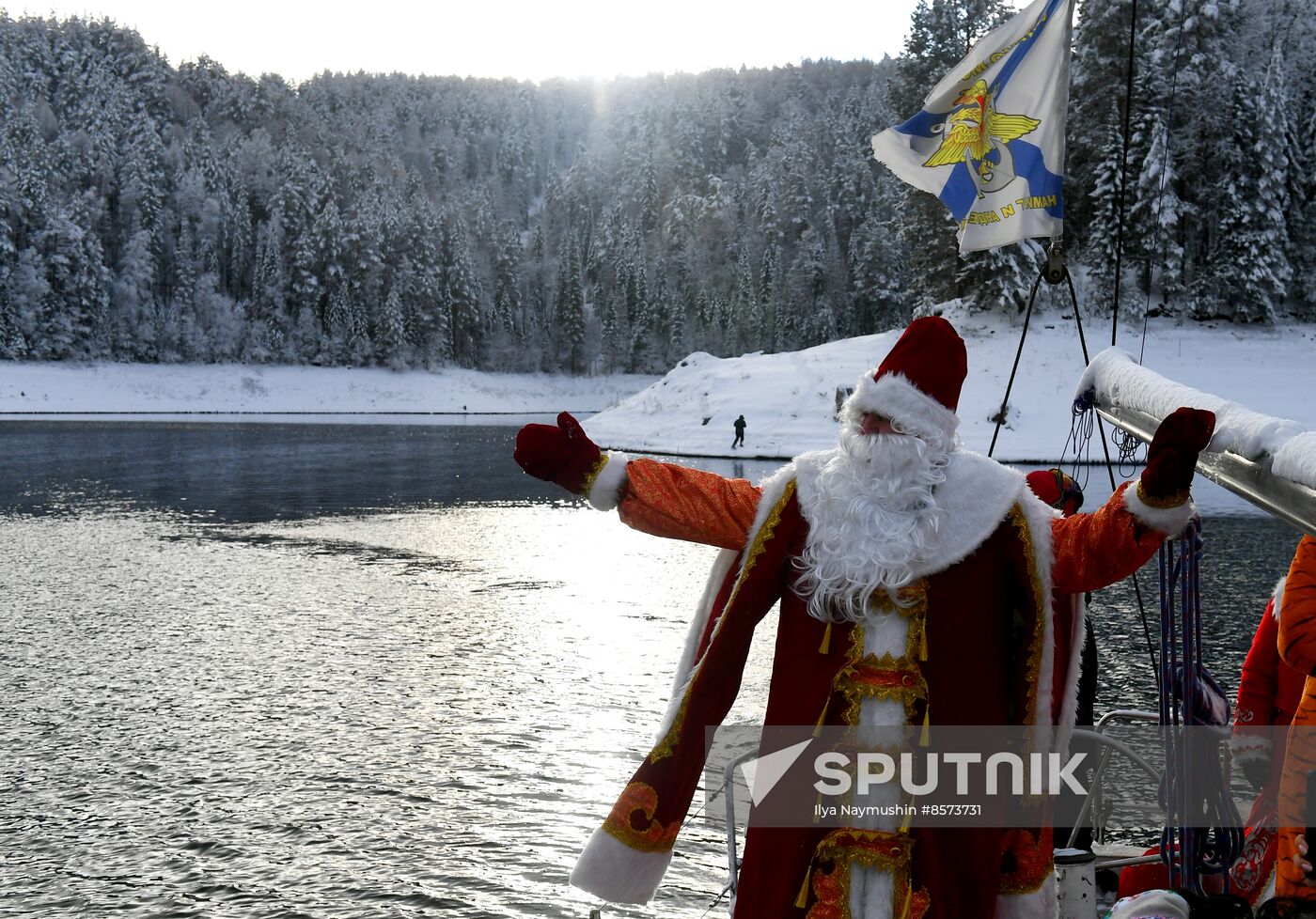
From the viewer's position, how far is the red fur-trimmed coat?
2715 millimetres

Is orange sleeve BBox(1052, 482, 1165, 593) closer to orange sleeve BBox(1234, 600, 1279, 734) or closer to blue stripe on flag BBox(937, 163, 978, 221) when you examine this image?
orange sleeve BBox(1234, 600, 1279, 734)

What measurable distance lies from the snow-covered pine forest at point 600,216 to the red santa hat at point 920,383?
3563cm

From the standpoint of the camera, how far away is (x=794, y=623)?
2932 mm

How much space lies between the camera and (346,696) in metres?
8.72

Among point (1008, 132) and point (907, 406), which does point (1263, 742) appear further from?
point (1008, 132)

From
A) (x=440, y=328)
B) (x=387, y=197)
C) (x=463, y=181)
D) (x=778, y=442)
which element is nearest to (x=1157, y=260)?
(x=778, y=442)

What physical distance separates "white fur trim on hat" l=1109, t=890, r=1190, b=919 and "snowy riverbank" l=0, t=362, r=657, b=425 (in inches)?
2268

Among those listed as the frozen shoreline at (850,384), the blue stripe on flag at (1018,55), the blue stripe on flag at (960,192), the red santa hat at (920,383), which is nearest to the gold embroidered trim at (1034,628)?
the red santa hat at (920,383)

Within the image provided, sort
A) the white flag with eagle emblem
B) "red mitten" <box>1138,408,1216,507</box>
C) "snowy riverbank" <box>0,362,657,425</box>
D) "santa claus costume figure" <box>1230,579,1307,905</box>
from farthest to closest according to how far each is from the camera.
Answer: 1. "snowy riverbank" <box>0,362,657,425</box>
2. the white flag with eagle emblem
3. "santa claus costume figure" <box>1230,579,1307,905</box>
4. "red mitten" <box>1138,408,1216,507</box>

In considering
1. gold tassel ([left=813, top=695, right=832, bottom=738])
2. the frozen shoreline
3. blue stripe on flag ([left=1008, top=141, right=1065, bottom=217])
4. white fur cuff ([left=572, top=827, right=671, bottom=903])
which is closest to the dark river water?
white fur cuff ([left=572, top=827, right=671, bottom=903])

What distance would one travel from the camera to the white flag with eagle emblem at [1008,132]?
5363 millimetres

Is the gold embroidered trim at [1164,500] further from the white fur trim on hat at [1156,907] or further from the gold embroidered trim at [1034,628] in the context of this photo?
the white fur trim on hat at [1156,907]

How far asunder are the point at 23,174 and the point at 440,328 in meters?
32.1

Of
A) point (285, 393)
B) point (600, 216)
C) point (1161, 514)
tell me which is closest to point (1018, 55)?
point (1161, 514)
